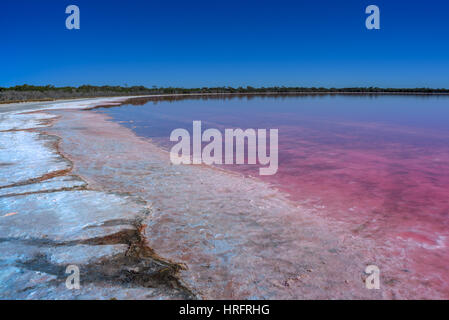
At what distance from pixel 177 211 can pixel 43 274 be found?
65.0 inches

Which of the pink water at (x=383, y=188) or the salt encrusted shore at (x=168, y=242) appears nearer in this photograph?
the salt encrusted shore at (x=168, y=242)

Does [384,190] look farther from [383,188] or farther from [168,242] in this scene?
[168,242]

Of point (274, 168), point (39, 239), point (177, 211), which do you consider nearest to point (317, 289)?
point (177, 211)

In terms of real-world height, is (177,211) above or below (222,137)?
below

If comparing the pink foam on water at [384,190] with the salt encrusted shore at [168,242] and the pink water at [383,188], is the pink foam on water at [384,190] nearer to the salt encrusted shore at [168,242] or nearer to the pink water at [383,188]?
the pink water at [383,188]

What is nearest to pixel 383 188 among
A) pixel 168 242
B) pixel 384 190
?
pixel 384 190

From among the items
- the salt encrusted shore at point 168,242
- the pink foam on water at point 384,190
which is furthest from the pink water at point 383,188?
the salt encrusted shore at point 168,242

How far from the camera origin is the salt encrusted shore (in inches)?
88.3

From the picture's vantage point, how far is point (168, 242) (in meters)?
2.96

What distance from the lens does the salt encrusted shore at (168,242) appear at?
224 cm

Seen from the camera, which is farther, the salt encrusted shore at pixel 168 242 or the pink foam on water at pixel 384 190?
the pink foam on water at pixel 384 190

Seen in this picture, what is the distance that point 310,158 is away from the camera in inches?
287
